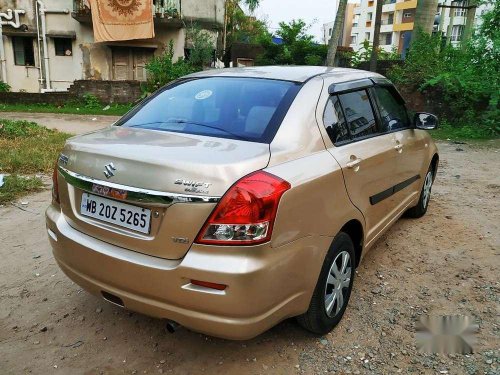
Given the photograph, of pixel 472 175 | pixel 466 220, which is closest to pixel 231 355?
pixel 466 220

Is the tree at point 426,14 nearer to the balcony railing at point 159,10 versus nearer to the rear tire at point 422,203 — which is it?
the balcony railing at point 159,10

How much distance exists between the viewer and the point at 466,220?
4719mm

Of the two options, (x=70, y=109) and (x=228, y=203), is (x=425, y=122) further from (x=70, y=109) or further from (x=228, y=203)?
(x=70, y=109)

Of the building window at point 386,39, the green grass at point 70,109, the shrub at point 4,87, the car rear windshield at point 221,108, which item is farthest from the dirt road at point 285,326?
the building window at point 386,39

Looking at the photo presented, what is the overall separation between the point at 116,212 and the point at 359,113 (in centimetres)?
187

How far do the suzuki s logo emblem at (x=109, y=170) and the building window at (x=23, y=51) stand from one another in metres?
21.1

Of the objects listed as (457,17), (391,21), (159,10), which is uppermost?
(457,17)

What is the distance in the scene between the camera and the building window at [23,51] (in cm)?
1998

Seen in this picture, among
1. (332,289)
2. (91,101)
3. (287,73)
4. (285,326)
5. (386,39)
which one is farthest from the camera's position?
(386,39)

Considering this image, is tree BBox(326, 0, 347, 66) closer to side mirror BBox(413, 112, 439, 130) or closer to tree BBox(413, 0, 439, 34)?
tree BBox(413, 0, 439, 34)

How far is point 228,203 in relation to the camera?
1975mm

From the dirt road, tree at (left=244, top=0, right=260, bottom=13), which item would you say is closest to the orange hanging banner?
Result: tree at (left=244, top=0, right=260, bottom=13)

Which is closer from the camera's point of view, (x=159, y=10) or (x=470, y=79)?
(x=470, y=79)

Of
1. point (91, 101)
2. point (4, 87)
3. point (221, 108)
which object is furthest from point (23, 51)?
point (221, 108)
